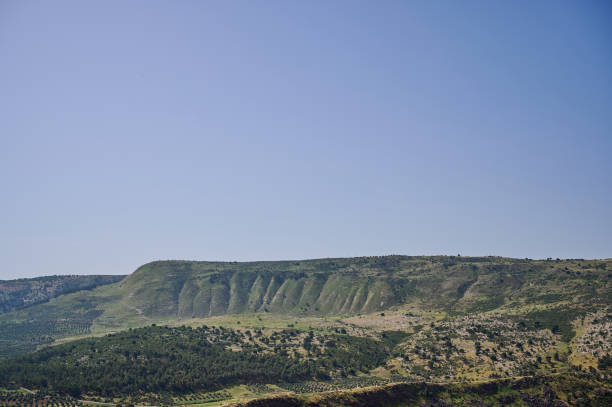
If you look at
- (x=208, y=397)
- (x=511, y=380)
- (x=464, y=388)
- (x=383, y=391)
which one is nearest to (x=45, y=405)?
(x=208, y=397)

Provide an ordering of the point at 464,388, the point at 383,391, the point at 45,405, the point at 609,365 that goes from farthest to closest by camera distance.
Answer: the point at 609,365, the point at 45,405, the point at 464,388, the point at 383,391

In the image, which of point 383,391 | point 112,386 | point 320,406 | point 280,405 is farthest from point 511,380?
point 112,386

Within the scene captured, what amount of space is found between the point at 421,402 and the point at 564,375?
170ft

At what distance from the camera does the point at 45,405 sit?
17575 cm

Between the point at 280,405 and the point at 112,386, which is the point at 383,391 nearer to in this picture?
the point at 280,405

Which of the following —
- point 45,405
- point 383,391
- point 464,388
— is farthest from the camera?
point 45,405

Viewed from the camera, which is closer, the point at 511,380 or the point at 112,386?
the point at 511,380

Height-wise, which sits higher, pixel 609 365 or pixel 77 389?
pixel 609 365

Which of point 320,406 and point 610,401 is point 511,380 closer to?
point 610,401

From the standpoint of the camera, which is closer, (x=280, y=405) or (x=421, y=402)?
(x=280, y=405)

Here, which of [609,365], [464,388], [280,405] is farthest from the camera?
[609,365]

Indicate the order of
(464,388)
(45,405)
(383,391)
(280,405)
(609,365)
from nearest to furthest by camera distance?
(280,405) < (383,391) < (464,388) < (45,405) < (609,365)

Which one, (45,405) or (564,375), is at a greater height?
(564,375)

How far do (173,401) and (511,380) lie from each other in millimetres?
113478
